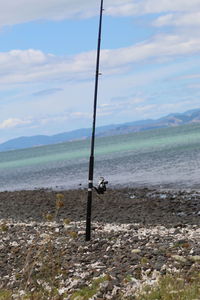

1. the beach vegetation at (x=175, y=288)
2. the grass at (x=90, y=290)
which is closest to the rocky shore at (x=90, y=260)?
the grass at (x=90, y=290)

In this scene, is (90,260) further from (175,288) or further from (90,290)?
(175,288)

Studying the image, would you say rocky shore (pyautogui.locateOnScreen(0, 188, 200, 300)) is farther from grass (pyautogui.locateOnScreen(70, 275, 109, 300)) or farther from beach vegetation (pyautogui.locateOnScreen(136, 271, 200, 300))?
beach vegetation (pyautogui.locateOnScreen(136, 271, 200, 300))

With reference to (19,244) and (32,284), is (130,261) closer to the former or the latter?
(32,284)

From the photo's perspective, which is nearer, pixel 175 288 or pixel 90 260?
pixel 175 288

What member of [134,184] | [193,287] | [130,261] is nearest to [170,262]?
[130,261]

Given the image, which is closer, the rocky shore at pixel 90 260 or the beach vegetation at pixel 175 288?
the beach vegetation at pixel 175 288

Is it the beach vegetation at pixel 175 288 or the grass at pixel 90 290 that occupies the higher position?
the beach vegetation at pixel 175 288

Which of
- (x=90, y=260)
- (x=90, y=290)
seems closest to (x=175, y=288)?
(x=90, y=290)

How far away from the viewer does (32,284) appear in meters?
9.06

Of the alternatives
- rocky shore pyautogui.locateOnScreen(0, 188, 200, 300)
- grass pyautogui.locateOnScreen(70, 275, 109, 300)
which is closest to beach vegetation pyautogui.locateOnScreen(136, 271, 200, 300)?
rocky shore pyautogui.locateOnScreen(0, 188, 200, 300)

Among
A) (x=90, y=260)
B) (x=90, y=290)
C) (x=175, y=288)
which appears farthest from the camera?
(x=90, y=260)

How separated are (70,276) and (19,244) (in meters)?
4.39

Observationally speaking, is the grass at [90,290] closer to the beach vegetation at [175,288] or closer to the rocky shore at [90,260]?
the rocky shore at [90,260]

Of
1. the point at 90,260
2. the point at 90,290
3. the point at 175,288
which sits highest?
the point at 175,288
